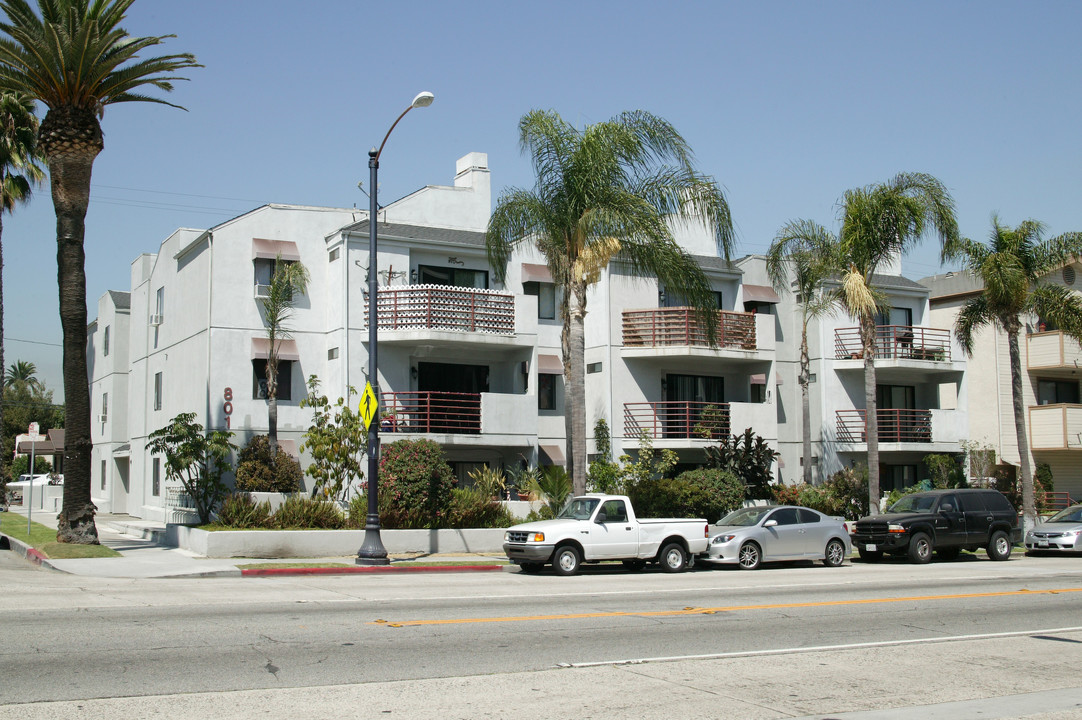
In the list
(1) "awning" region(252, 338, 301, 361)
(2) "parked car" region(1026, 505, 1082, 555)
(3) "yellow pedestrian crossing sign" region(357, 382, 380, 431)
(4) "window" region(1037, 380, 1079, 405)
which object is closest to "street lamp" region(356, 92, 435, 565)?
(3) "yellow pedestrian crossing sign" region(357, 382, 380, 431)

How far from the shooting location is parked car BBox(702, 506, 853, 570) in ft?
73.6

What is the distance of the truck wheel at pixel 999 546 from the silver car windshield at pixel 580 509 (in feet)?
38.3

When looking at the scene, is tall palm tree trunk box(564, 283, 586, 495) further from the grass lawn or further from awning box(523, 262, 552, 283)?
the grass lawn

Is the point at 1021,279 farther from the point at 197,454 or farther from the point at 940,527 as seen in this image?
the point at 197,454

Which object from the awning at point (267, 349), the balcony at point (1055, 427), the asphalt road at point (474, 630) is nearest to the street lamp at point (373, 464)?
the asphalt road at point (474, 630)

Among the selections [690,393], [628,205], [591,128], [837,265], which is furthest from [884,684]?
[690,393]

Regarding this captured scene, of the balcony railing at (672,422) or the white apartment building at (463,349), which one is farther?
the balcony railing at (672,422)

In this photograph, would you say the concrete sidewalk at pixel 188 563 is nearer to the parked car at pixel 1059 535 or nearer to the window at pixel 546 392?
the window at pixel 546 392

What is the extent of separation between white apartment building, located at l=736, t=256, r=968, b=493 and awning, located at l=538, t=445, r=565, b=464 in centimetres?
954

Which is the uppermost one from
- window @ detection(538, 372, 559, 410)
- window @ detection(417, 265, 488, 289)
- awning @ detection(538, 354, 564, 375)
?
window @ detection(417, 265, 488, 289)

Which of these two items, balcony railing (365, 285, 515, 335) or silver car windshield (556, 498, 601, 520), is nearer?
silver car windshield (556, 498, 601, 520)

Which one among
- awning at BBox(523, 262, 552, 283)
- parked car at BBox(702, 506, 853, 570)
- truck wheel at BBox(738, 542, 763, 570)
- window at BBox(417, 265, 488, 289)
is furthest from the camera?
awning at BBox(523, 262, 552, 283)

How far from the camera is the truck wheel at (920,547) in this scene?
24.4 m

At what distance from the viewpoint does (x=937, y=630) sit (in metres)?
12.8
